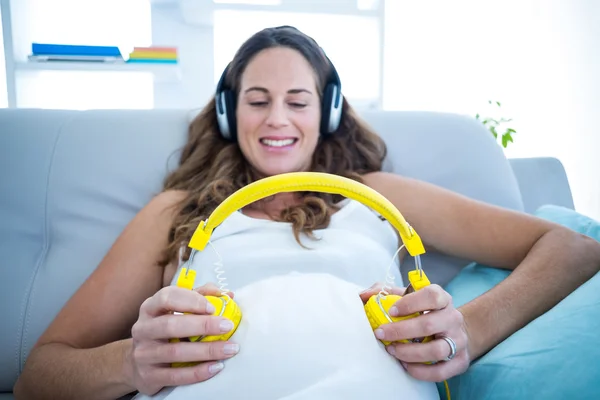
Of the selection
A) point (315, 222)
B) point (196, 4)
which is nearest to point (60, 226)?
point (315, 222)

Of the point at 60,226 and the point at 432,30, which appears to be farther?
the point at 432,30

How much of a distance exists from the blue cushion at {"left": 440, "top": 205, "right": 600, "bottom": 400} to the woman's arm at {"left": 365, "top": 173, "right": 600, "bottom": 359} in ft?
0.15

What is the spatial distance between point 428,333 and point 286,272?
0.32m

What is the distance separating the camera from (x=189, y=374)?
1.98 feet

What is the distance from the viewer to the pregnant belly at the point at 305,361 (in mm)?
604

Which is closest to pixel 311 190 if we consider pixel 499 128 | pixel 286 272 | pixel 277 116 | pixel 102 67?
pixel 286 272

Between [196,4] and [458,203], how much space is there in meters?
1.83

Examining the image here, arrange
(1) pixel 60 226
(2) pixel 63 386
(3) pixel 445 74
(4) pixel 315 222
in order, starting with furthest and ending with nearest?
(3) pixel 445 74, (1) pixel 60 226, (4) pixel 315 222, (2) pixel 63 386

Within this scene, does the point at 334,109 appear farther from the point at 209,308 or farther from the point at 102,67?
the point at 102,67

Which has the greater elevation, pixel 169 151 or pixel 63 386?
pixel 169 151

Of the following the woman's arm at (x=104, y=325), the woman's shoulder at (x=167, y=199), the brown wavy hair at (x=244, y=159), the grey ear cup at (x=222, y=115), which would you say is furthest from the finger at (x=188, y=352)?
the grey ear cup at (x=222, y=115)

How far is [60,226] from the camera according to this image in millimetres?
1101

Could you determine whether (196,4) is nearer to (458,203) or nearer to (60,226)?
(60,226)

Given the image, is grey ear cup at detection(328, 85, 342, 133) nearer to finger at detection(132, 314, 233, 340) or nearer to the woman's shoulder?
the woman's shoulder
